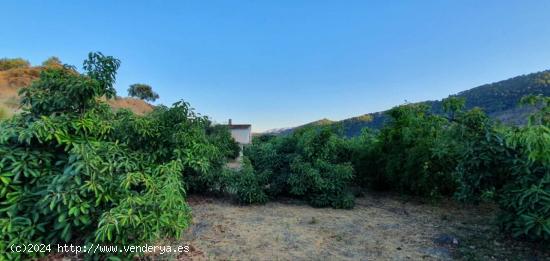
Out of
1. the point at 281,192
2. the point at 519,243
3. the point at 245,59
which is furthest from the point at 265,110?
the point at 519,243

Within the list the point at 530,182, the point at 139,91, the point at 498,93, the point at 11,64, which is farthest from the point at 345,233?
the point at 139,91

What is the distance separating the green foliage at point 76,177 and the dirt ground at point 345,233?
2.71ft

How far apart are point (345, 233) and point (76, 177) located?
10.7 ft

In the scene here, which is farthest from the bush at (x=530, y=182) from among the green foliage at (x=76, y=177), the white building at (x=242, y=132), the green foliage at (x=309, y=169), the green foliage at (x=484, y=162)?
the white building at (x=242, y=132)

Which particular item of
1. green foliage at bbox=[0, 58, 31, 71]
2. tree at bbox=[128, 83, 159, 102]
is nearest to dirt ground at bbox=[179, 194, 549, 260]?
green foliage at bbox=[0, 58, 31, 71]

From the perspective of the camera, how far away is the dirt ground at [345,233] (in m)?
3.19

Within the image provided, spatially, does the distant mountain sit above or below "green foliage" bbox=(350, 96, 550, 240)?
above

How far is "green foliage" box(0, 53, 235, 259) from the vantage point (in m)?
2.47

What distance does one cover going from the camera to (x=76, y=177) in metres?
2.47

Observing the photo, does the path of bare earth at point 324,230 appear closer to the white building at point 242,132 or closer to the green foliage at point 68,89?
the green foliage at point 68,89

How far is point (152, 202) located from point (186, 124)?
188 cm

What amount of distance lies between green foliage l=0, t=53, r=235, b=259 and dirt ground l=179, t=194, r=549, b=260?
83 cm

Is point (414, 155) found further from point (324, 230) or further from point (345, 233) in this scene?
point (324, 230)

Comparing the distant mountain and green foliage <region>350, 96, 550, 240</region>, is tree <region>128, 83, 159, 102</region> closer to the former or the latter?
the distant mountain
